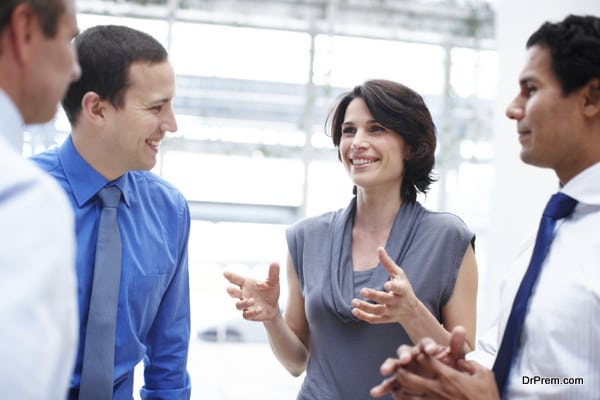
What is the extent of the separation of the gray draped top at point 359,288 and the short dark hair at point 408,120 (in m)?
0.12

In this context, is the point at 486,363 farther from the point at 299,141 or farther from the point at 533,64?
the point at 299,141

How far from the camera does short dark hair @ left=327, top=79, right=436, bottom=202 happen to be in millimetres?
2041

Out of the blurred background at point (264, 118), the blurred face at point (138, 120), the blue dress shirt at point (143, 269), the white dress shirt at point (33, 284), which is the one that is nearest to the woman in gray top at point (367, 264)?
the blue dress shirt at point (143, 269)

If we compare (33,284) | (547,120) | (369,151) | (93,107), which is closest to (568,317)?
(547,120)

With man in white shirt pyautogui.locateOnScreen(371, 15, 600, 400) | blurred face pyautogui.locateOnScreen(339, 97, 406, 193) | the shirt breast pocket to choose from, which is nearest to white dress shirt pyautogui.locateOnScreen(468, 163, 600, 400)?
man in white shirt pyautogui.locateOnScreen(371, 15, 600, 400)

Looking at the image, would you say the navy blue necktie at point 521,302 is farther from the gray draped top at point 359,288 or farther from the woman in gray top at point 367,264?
the gray draped top at point 359,288

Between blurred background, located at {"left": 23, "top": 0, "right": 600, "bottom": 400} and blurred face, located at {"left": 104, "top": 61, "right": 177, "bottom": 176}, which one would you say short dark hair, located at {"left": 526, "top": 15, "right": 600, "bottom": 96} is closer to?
blurred face, located at {"left": 104, "top": 61, "right": 177, "bottom": 176}

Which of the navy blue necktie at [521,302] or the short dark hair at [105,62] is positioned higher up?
the short dark hair at [105,62]

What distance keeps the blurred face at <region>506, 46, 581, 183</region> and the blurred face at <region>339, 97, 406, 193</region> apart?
0.57 meters

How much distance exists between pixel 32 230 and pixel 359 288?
1311mm

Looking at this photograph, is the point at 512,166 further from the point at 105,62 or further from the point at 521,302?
the point at 105,62

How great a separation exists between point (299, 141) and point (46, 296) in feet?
16.1

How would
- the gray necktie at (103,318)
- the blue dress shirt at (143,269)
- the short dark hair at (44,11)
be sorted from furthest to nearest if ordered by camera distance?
the blue dress shirt at (143,269) < the gray necktie at (103,318) < the short dark hair at (44,11)

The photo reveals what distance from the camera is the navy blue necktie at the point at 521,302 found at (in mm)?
1372
